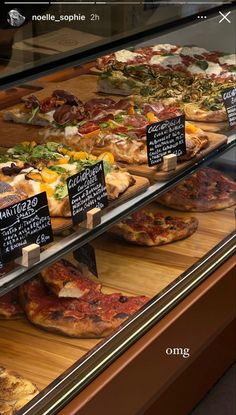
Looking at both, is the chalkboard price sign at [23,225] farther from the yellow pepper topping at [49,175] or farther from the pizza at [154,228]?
the pizza at [154,228]

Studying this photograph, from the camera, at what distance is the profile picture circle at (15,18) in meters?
2.00

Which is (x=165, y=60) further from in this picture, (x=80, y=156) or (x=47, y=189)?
(x=47, y=189)

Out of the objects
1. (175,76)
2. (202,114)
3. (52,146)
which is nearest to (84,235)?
(52,146)

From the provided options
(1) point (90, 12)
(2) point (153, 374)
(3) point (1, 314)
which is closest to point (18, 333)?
(3) point (1, 314)

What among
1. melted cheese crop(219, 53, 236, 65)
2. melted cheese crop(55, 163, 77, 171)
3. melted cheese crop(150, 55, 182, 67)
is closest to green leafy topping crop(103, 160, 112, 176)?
melted cheese crop(55, 163, 77, 171)

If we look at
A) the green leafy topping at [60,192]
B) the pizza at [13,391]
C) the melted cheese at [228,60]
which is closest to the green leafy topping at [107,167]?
the green leafy topping at [60,192]

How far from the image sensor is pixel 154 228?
3020 millimetres

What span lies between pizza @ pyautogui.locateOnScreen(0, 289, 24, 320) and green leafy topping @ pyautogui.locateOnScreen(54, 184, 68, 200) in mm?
401

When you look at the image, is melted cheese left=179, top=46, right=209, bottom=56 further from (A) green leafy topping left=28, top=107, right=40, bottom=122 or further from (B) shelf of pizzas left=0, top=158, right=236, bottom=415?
(A) green leafy topping left=28, top=107, right=40, bottom=122

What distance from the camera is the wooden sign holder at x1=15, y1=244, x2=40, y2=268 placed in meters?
1.92

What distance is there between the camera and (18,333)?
2.29m

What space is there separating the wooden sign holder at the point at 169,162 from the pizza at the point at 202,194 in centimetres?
53

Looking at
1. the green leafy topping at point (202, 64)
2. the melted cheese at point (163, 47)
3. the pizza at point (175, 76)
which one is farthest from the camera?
the green leafy topping at point (202, 64)

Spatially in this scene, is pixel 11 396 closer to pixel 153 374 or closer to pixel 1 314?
pixel 1 314
